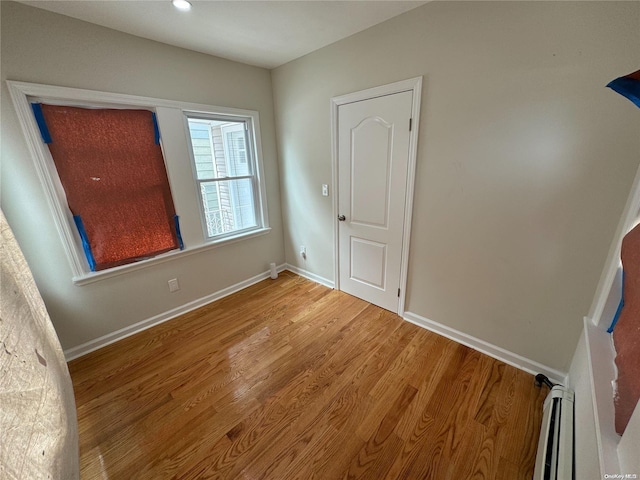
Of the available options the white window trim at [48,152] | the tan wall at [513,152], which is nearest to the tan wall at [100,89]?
the white window trim at [48,152]

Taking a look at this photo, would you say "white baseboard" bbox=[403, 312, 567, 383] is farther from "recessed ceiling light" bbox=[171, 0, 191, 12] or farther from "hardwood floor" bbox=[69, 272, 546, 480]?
"recessed ceiling light" bbox=[171, 0, 191, 12]

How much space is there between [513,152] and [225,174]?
2459 millimetres

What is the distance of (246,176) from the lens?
2764 mm

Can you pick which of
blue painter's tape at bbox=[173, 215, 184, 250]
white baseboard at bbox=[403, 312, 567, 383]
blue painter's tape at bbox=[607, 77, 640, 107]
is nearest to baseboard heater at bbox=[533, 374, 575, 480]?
white baseboard at bbox=[403, 312, 567, 383]

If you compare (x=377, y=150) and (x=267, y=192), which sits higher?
(x=377, y=150)

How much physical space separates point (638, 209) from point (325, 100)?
2.18 metres

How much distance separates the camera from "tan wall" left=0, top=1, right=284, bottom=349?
1518 millimetres

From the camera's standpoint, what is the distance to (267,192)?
297 centimetres

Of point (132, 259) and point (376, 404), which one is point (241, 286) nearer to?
point (132, 259)

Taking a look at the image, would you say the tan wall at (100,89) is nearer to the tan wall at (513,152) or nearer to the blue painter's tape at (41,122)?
the blue painter's tape at (41,122)

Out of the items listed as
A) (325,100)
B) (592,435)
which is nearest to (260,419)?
(592,435)

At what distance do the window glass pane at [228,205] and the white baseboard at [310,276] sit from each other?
0.76 m

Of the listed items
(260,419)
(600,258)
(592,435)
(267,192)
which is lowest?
(260,419)

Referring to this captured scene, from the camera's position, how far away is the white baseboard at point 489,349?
5.35 feet
